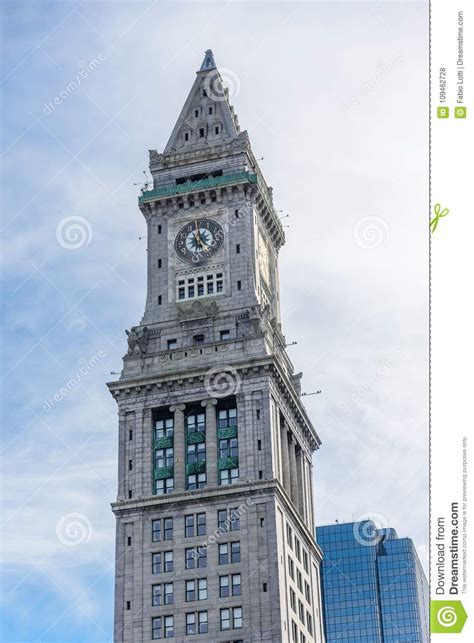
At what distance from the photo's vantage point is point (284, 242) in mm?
155250

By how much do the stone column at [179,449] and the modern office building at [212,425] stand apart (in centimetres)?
12

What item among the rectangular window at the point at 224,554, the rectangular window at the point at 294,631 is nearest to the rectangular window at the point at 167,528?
the rectangular window at the point at 224,554

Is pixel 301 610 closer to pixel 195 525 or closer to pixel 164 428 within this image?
pixel 195 525

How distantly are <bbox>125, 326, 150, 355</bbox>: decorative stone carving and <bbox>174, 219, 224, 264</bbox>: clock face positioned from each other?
34.2ft

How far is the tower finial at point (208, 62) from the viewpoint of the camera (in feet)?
513

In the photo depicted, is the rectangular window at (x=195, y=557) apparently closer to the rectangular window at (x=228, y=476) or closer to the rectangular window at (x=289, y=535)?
the rectangular window at (x=228, y=476)

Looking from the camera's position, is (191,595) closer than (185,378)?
Yes

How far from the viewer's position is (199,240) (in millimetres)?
141125

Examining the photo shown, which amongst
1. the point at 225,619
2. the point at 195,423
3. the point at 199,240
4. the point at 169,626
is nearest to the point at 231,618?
the point at 225,619

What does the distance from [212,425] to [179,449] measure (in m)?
4.28
